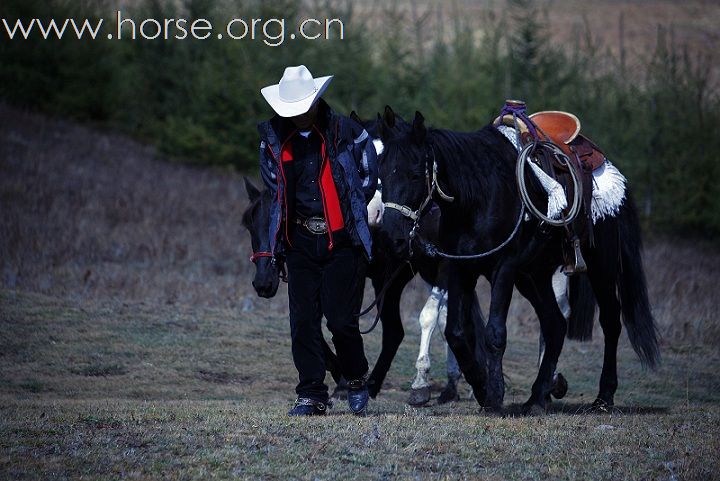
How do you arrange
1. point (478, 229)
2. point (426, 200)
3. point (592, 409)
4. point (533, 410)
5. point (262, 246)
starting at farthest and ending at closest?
point (592, 409), point (533, 410), point (262, 246), point (478, 229), point (426, 200)

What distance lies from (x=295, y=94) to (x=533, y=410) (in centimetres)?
316

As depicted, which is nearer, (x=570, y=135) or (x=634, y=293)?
(x=570, y=135)

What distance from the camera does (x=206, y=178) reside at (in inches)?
1240

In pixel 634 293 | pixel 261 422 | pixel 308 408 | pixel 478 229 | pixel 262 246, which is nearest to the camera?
pixel 261 422

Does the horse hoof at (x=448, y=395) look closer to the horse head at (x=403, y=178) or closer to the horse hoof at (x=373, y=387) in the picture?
the horse hoof at (x=373, y=387)

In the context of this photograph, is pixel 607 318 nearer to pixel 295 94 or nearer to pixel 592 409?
pixel 592 409

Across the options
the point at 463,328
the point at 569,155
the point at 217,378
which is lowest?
the point at 217,378

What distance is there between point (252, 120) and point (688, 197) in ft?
40.8

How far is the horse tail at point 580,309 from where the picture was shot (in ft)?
35.7

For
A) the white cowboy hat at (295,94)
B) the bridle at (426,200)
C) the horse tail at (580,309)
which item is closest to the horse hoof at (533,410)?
the bridle at (426,200)

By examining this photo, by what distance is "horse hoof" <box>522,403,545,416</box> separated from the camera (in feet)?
27.6

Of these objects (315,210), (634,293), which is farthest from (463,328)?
(634,293)

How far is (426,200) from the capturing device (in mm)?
7656

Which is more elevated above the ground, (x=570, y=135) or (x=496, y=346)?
(x=570, y=135)
